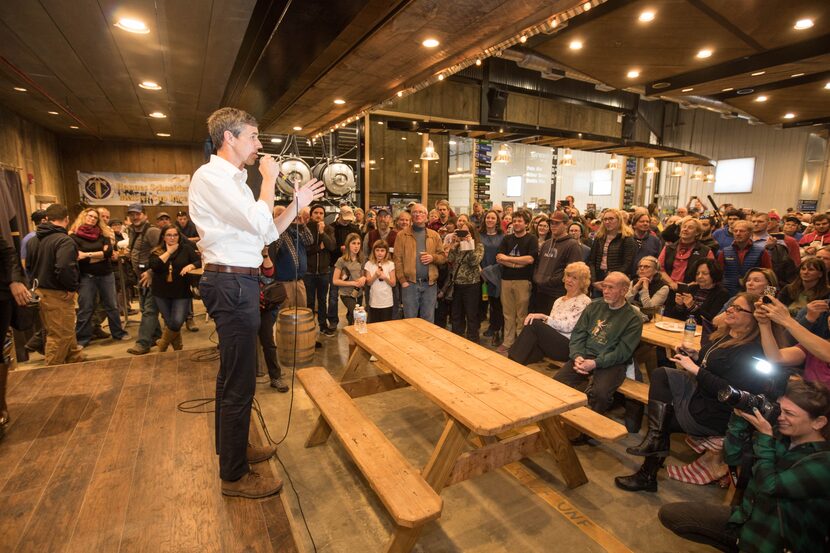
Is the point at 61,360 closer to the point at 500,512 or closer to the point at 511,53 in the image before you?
the point at 500,512

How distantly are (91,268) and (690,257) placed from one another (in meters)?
6.44

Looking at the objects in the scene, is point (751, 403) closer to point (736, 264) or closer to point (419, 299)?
point (736, 264)

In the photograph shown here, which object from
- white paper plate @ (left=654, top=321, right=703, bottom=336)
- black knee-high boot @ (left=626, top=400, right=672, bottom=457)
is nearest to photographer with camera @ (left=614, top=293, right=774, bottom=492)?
black knee-high boot @ (left=626, top=400, right=672, bottom=457)

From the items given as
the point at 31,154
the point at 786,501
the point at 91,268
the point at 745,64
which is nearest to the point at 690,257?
the point at 745,64

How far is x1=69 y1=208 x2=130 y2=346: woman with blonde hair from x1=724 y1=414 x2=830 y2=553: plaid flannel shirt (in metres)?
5.95

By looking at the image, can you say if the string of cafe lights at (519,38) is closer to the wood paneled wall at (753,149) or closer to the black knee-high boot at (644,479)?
the black knee-high boot at (644,479)

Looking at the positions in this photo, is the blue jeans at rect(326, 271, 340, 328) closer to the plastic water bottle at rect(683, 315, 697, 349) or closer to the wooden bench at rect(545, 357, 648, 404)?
the wooden bench at rect(545, 357, 648, 404)

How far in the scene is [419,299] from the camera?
4.82 m

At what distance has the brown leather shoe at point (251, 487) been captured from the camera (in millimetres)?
2162

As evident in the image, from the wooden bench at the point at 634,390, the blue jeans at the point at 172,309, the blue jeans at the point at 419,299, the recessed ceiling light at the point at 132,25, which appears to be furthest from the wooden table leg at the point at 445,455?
the recessed ceiling light at the point at 132,25

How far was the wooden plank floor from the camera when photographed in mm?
1917

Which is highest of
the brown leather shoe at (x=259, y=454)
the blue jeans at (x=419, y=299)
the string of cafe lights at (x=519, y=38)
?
the string of cafe lights at (x=519, y=38)

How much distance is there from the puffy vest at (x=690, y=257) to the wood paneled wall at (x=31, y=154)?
8.62 m

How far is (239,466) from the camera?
7.23 feet
